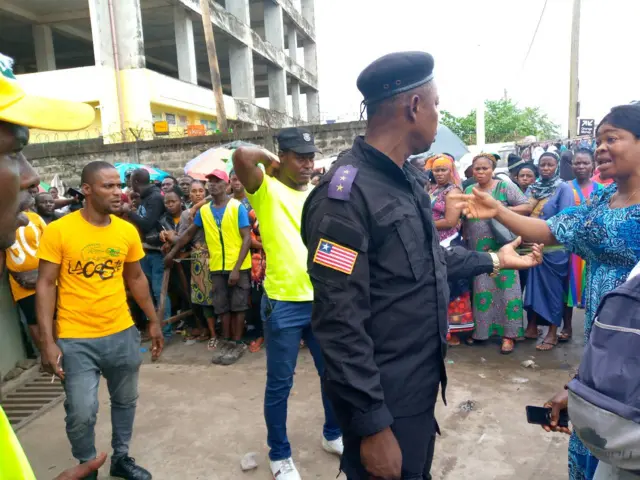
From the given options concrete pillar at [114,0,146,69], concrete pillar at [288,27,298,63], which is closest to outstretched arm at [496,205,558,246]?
concrete pillar at [114,0,146,69]

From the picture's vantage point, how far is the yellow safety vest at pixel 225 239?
5219mm

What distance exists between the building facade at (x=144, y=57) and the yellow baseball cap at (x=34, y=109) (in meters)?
10.7

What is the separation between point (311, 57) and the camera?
101ft

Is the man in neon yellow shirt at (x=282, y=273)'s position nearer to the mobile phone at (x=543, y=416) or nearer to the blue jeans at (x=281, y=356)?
the blue jeans at (x=281, y=356)

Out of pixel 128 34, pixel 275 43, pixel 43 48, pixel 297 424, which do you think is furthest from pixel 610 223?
pixel 275 43

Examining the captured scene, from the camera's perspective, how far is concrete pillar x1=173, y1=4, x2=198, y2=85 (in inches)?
656

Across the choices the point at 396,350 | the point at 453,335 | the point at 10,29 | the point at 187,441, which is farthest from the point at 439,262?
the point at 10,29

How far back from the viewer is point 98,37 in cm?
1384

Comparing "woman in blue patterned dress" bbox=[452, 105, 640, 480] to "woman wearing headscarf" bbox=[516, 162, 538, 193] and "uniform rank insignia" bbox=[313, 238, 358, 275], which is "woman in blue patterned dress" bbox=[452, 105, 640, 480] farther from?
"woman wearing headscarf" bbox=[516, 162, 538, 193]

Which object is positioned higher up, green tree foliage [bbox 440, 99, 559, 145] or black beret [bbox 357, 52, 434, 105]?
green tree foliage [bbox 440, 99, 559, 145]

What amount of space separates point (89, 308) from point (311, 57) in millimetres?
30430

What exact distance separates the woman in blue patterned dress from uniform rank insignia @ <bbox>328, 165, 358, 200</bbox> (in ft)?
3.98

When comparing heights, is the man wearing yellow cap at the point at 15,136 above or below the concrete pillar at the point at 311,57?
below

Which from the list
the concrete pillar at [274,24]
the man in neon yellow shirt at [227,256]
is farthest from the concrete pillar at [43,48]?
the man in neon yellow shirt at [227,256]
